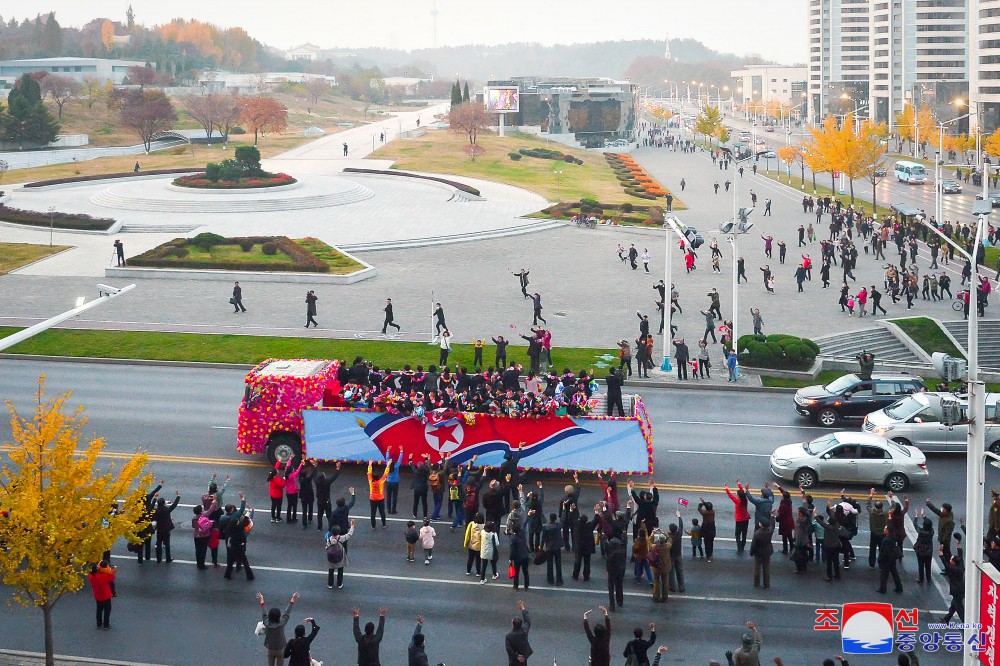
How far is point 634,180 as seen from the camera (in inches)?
3588

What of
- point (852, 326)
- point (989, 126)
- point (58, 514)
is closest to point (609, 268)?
point (852, 326)

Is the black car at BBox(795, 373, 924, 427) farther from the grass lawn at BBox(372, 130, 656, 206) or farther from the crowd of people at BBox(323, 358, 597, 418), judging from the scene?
the grass lawn at BBox(372, 130, 656, 206)

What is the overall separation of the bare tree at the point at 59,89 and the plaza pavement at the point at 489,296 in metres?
68.1

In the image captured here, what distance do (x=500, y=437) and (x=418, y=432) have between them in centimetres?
172

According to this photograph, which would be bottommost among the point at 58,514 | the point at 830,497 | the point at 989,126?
the point at 830,497

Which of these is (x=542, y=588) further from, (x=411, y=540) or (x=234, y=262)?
(x=234, y=262)

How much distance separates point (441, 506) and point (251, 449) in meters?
4.91

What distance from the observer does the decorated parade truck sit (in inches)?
873

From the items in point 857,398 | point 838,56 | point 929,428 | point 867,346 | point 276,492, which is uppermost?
point 838,56

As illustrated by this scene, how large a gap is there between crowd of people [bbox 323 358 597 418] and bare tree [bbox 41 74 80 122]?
105 metres

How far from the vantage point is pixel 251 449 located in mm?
23328

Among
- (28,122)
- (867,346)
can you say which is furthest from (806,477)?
(28,122)

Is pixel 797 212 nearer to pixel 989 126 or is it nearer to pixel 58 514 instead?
pixel 989 126

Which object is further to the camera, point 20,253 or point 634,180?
point 634,180
